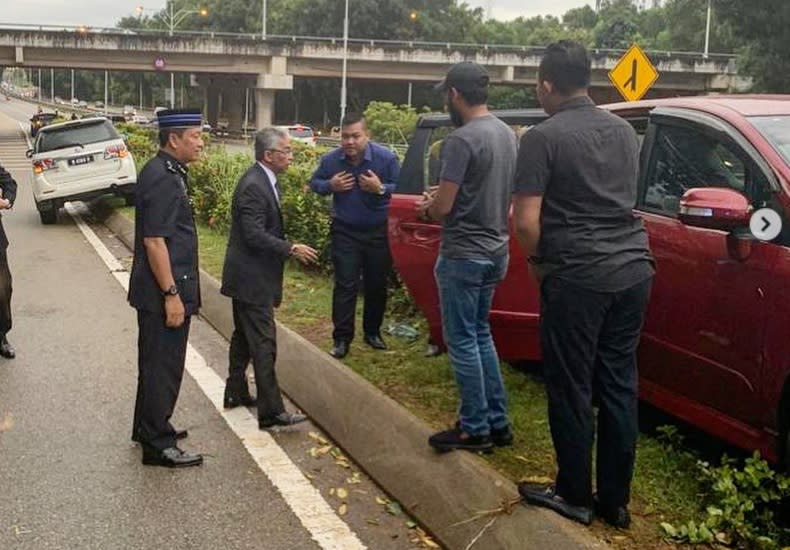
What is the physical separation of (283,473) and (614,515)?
1.77 m

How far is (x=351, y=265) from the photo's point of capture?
631cm

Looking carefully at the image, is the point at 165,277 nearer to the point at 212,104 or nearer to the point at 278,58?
the point at 278,58

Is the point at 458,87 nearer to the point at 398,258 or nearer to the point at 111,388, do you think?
the point at 398,258

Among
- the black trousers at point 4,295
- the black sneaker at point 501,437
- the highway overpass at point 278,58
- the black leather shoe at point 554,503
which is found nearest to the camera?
the black leather shoe at point 554,503

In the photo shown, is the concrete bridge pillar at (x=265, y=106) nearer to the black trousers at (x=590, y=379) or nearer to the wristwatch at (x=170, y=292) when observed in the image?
the wristwatch at (x=170, y=292)

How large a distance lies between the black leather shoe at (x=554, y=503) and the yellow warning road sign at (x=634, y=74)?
37.4ft

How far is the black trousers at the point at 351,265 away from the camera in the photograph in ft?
20.5

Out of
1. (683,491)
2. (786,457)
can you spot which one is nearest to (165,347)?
(683,491)

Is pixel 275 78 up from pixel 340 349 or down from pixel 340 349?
up

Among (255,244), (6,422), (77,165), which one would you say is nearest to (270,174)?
(255,244)

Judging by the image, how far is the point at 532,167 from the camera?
3.30 m

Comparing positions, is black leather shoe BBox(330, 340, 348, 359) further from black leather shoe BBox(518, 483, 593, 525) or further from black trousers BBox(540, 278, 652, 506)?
black trousers BBox(540, 278, 652, 506)

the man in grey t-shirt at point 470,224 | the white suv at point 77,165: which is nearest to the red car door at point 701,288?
the man in grey t-shirt at point 470,224

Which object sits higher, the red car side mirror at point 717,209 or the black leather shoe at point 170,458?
the red car side mirror at point 717,209
